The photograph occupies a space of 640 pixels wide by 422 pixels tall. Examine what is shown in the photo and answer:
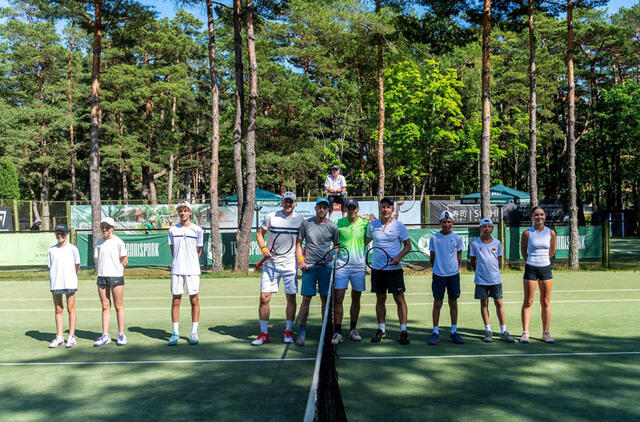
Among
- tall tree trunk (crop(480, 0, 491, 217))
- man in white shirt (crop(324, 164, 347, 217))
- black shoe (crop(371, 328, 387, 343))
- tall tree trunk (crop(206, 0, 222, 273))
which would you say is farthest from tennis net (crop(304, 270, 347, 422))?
tall tree trunk (crop(480, 0, 491, 217))

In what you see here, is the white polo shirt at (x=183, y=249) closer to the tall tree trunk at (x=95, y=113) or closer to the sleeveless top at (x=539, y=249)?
the sleeveless top at (x=539, y=249)

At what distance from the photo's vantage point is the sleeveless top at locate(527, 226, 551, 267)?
789 cm

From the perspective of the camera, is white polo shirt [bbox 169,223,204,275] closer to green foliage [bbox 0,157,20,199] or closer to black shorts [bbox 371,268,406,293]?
black shorts [bbox 371,268,406,293]

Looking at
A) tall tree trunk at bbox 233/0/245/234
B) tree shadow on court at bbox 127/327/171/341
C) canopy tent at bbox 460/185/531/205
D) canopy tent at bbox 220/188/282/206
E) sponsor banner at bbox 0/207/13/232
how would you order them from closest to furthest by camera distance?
A: tree shadow on court at bbox 127/327/171/341
tall tree trunk at bbox 233/0/245/234
canopy tent at bbox 220/188/282/206
sponsor banner at bbox 0/207/13/232
canopy tent at bbox 460/185/531/205

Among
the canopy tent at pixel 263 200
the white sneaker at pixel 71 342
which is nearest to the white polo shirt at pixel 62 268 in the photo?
the white sneaker at pixel 71 342

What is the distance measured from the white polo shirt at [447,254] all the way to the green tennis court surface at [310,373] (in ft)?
3.40

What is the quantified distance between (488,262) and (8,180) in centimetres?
4478

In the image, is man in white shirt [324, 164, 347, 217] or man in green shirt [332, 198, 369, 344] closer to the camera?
man in green shirt [332, 198, 369, 344]

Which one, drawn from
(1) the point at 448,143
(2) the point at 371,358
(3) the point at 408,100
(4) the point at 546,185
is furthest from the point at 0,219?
(4) the point at 546,185

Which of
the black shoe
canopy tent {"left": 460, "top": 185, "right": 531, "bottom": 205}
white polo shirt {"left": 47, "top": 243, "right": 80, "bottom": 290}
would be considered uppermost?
canopy tent {"left": 460, "top": 185, "right": 531, "bottom": 205}

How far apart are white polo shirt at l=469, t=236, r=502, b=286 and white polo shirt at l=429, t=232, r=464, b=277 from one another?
252 mm

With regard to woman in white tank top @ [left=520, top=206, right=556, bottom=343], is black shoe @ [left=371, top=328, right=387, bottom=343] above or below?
below

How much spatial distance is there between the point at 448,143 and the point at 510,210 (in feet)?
59.8

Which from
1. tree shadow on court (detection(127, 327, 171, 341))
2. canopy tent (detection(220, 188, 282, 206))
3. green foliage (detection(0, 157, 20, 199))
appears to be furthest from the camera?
green foliage (detection(0, 157, 20, 199))
